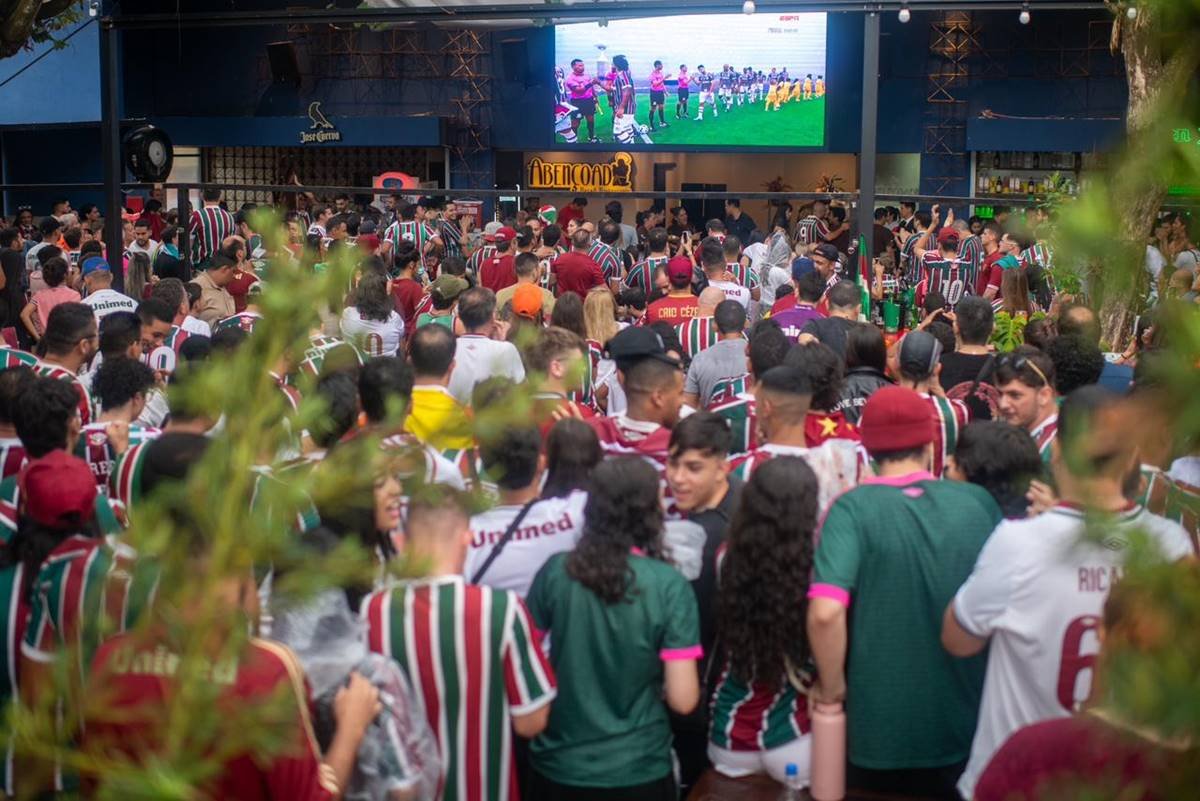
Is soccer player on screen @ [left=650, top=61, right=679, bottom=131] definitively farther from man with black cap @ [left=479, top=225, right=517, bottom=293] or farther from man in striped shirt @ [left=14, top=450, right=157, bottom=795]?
man in striped shirt @ [left=14, top=450, right=157, bottom=795]

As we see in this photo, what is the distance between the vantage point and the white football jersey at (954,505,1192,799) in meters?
3.17

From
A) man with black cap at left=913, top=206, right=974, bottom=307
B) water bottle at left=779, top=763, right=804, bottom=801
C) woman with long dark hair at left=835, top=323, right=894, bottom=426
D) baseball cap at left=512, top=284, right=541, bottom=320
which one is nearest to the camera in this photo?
water bottle at left=779, top=763, right=804, bottom=801

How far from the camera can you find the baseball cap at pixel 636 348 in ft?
16.7

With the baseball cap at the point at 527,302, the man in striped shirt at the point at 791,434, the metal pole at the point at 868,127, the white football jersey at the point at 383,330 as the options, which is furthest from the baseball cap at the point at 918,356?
the metal pole at the point at 868,127

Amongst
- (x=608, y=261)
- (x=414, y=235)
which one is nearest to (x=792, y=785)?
(x=608, y=261)

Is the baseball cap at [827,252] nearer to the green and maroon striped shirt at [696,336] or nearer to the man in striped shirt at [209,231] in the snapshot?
the green and maroon striped shirt at [696,336]

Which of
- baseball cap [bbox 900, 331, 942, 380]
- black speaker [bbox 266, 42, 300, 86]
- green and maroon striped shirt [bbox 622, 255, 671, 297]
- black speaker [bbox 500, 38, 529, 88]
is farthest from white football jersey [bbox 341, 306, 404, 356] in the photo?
black speaker [bbox 266, 42, 300, 86]

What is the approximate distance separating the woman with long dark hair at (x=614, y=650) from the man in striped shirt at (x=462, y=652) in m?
0.18

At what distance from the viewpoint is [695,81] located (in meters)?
22.2

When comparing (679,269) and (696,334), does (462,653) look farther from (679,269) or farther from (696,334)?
(679,269)

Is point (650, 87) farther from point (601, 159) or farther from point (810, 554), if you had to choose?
point (810, 554)

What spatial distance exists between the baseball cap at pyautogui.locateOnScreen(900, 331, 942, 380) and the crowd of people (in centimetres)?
2

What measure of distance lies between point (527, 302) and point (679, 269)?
0.98 metres

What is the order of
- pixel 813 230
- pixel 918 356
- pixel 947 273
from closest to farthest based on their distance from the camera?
1. pixel 918 356
2. pixel 947 273
3. pixel 813 230
